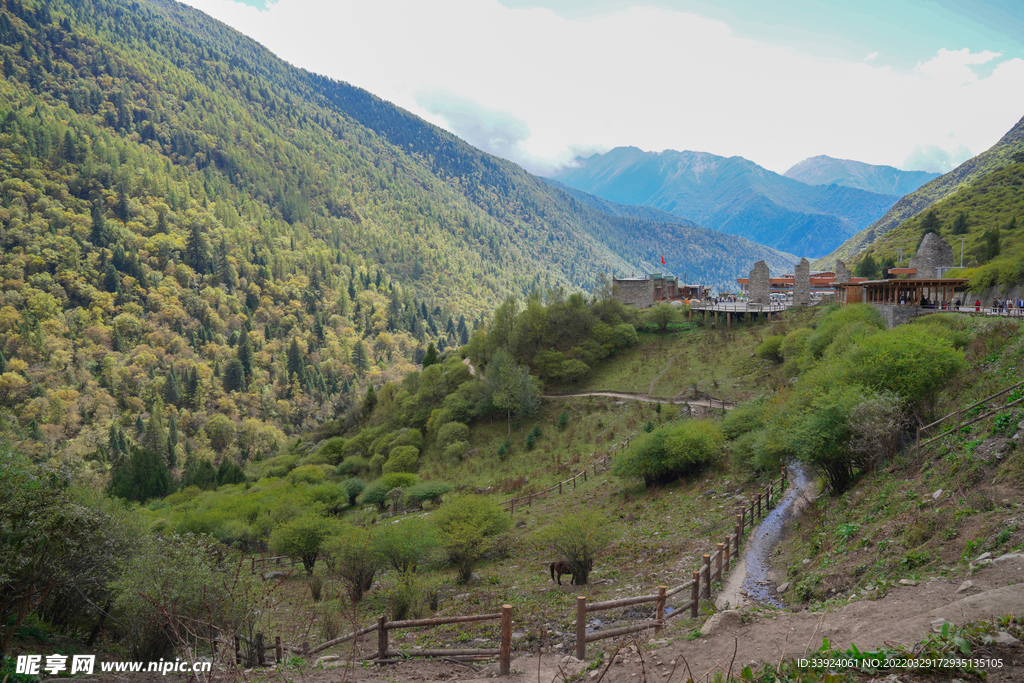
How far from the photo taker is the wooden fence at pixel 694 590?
962 centimetres

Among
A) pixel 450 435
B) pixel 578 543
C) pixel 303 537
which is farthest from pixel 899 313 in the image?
pixel 303 537

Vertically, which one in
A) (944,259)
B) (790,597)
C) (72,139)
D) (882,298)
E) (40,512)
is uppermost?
(72,139)

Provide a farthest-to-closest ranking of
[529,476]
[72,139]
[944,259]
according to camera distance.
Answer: [72,139]
[944,259]
[529,476]

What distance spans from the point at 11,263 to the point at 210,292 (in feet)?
186

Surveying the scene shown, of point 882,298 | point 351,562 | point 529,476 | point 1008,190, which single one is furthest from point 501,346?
point 1008,190

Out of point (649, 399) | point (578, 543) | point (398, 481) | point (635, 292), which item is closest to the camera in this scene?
point (578, 543)

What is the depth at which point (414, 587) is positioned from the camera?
695 inches

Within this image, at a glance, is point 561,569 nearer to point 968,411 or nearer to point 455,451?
point 968,411

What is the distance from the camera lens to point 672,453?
86.2ft

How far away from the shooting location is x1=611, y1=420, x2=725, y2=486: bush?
86.2 ft

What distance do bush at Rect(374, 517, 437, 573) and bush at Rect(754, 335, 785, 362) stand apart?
3538 cm

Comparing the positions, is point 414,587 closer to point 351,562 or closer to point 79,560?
point 351,562

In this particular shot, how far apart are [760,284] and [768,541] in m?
A: 48.6

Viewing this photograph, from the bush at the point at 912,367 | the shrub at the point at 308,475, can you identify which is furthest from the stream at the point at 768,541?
the shrub at the point at 308,475
